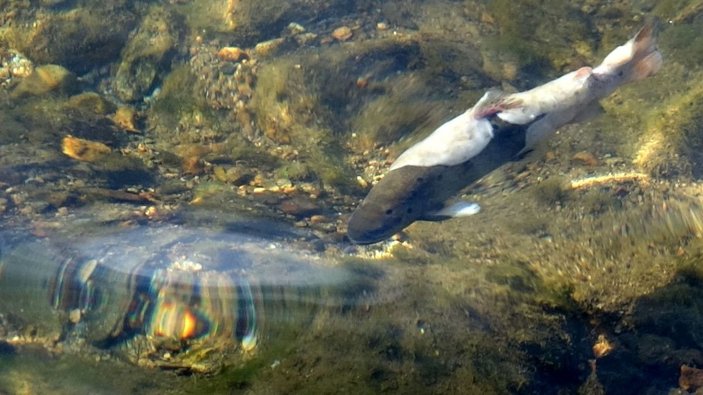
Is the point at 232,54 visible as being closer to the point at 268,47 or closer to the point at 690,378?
the point at 268,47

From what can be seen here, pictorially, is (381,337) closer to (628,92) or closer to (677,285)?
(677,285)

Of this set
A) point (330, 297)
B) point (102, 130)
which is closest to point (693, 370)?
point (330, 297)

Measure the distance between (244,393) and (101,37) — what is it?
493 cm

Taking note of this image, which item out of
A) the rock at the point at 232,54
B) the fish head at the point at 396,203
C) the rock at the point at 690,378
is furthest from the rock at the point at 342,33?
the rock at the point at 690,378

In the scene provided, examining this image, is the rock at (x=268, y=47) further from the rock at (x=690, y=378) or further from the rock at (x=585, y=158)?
the rock at (x=690, y=378)

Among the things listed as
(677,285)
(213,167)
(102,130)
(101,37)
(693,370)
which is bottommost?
(693,370)

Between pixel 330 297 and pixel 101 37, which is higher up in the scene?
pixel 101 37

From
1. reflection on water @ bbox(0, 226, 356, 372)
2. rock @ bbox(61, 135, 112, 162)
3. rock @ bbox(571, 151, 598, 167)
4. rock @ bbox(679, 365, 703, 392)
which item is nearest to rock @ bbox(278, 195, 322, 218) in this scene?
reflection on water @ bbox(0, 226, 356, 372)

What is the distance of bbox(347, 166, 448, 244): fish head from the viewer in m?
4.12

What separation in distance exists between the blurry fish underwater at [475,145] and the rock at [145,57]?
3.38 m

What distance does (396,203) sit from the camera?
4.12 metres

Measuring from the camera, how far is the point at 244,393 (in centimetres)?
338

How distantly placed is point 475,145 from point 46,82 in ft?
15.5

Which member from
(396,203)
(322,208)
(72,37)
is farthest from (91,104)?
(396,203)
